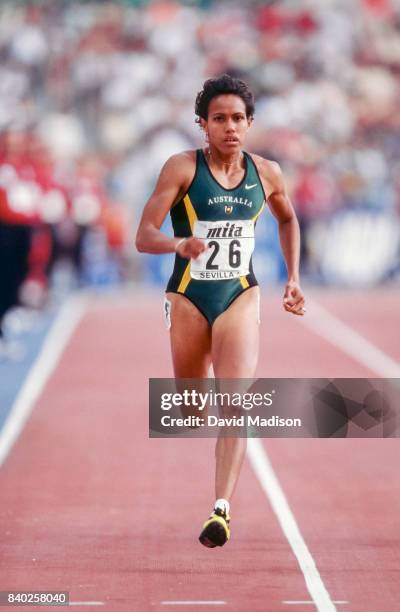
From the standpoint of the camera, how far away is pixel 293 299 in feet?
20.6

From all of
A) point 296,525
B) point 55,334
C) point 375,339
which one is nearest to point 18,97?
point 55,334

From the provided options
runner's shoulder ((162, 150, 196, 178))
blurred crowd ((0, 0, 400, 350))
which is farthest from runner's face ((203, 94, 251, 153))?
blurred crowd ((0, 0, 400, 350))

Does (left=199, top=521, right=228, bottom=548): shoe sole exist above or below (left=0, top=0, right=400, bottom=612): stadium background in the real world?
below

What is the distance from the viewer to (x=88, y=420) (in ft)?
37.4

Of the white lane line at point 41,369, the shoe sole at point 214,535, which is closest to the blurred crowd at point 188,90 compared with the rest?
the white lane line at point 41,369

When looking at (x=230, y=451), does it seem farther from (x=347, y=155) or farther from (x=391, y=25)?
(x=391, y=25)

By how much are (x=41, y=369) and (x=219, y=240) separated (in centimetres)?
853

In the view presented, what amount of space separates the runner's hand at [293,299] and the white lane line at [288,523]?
115 centimetres

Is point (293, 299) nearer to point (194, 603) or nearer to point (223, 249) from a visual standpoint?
point (223, 249)

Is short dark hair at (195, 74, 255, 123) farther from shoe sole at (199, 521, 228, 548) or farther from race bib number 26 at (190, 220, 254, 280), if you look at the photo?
shoe sole at (199, 521, 228, 548)

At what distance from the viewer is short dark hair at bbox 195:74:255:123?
20.4 ft

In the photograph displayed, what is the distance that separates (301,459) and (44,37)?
66.2 ft

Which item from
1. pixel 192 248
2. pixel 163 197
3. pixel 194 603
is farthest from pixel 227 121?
pixel 194 603

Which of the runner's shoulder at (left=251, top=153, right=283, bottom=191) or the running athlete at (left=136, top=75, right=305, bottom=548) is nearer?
the running athlete at (left=136, top=75, right=305, bottom=548)
